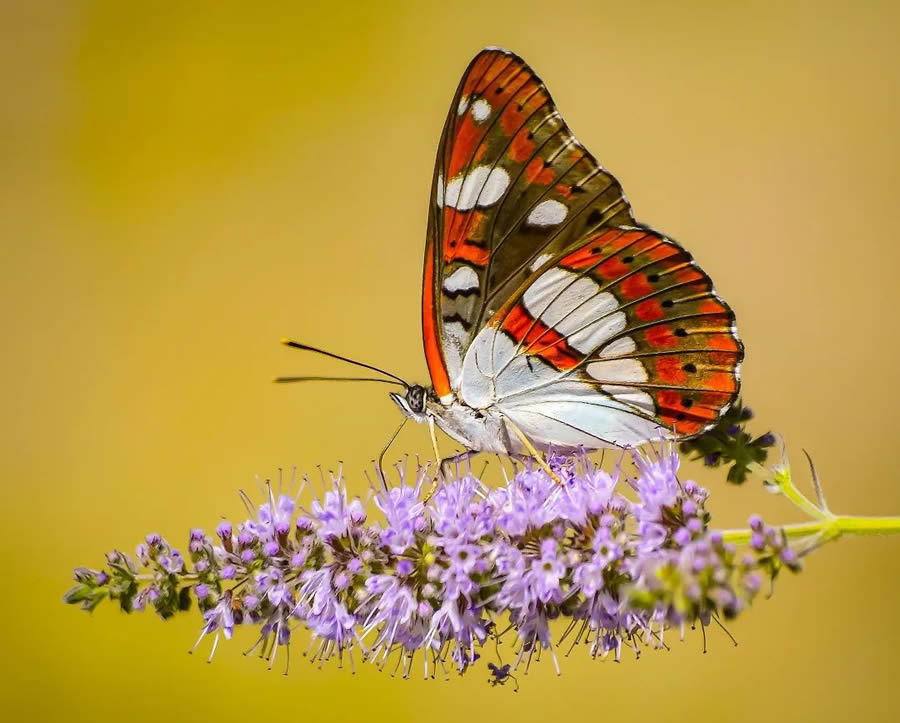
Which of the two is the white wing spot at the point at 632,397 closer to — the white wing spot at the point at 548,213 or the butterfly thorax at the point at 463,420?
the butterfly thorax at the point at 463,420

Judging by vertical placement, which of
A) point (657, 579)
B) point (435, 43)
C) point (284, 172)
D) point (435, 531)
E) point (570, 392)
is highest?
point (435, 43)

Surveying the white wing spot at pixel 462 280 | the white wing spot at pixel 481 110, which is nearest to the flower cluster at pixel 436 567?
the white wing spot at pixel 462 280

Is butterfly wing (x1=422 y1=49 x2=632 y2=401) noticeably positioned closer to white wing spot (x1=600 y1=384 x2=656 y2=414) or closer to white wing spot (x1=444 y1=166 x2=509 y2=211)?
white wing spot (x1=444 y1=166 x2=509 y2=211)

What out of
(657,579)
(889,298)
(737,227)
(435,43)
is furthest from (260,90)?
(657,579)

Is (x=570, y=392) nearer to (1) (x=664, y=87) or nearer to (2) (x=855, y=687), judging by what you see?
(2) (x=855, y=687)

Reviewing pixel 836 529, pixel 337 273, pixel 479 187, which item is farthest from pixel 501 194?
pixel 337 273

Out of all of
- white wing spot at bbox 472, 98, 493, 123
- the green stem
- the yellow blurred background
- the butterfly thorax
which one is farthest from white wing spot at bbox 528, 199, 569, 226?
the yellow blurred background
